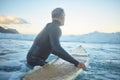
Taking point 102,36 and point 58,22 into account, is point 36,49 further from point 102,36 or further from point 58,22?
point 102,36

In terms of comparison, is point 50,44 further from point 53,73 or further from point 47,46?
point 53,73

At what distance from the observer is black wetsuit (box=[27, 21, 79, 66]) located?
2.72 metres

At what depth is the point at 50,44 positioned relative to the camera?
2916mm

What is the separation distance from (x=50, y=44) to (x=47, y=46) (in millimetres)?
55

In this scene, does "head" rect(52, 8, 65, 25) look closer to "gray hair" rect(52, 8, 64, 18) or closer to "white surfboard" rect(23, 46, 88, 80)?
"gray hair" rect(52, 8, 64, 18)

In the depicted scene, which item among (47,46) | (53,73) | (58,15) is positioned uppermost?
(58,15)

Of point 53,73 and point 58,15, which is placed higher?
point 58,15

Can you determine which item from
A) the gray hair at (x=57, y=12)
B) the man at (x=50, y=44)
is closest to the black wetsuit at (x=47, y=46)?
the man at (x=50, y=44)

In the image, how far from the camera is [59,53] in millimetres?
2729

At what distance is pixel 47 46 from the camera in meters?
2.93

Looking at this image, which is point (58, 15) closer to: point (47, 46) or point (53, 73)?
point (47, 46)

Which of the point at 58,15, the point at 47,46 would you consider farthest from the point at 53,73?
the point at 58,15

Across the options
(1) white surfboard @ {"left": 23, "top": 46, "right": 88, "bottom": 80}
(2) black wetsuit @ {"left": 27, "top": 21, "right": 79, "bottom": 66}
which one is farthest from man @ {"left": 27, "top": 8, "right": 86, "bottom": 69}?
(1) white surfboard @ {"left": 23, "top": 46, "right": 88, "bottom": 80}

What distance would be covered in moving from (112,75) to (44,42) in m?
3.66
